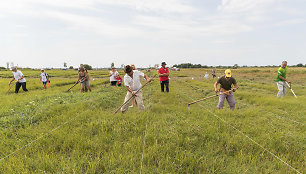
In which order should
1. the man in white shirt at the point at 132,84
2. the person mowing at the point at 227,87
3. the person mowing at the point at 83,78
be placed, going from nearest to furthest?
the man in white shirt at the point at 132,84 → the person mowing at the point at 227,87 → the person mowing at the point at 83,78

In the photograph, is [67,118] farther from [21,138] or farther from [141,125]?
[141,125]

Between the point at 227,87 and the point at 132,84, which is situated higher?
the point at 132,84

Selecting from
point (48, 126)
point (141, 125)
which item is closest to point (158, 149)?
point (141, 125)

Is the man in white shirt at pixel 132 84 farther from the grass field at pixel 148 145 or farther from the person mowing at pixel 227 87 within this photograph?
the person mowing at pixel 227 87

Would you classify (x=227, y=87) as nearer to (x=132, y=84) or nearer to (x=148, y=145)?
(x=132, y=84)

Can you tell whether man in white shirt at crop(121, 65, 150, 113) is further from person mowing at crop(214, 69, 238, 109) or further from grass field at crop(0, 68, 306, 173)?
person mowing at crop(214, 69, 238, 109)

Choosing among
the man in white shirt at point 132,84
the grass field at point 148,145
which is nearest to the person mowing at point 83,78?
the grass field at point 148,145

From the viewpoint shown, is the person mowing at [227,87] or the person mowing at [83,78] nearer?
the person mowing at [227,87]

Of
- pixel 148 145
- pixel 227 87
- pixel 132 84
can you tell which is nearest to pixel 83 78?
pixel 132 84

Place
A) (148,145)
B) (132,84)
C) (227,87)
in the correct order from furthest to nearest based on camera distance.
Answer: (227,87) < (132,84) < (148,145)

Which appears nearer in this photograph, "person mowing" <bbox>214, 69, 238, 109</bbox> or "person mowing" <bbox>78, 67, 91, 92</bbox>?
"person mowing" <bbox>214, 69, 238, 109</bbox>

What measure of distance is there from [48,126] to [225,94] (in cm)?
646

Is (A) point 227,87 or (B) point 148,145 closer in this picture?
(B) point 148,145

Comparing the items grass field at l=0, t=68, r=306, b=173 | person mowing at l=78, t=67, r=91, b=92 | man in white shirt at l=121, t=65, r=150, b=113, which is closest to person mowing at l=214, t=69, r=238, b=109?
grass field at l=0, t=68, r=306, b=173
